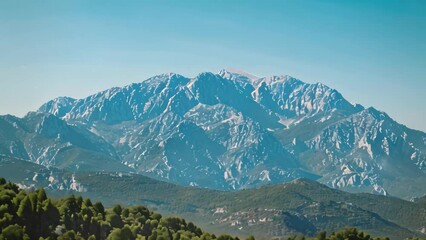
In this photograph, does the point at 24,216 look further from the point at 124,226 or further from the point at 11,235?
the point at 124,226

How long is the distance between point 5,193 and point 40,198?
1116 centimetres

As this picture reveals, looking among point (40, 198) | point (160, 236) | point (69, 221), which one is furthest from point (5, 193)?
point (160, 236)

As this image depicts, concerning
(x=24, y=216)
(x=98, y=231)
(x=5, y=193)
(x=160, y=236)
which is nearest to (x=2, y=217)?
(x=24, y=216)

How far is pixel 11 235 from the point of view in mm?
162000

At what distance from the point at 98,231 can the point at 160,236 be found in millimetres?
20968

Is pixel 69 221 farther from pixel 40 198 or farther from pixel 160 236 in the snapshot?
pixel 160 236

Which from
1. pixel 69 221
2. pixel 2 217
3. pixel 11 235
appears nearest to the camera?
pixel 11 235

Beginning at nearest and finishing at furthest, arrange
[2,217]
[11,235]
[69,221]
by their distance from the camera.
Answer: [11,235] → [2,217] → [69,221]

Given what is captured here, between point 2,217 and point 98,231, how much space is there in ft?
104

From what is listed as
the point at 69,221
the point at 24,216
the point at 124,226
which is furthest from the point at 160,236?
the point at 24,216

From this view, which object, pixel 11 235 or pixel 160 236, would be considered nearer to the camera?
pixel 11 235

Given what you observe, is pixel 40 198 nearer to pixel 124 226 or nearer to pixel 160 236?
pixel 124 226

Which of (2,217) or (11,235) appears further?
(2,217)

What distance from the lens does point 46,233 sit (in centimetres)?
17425
